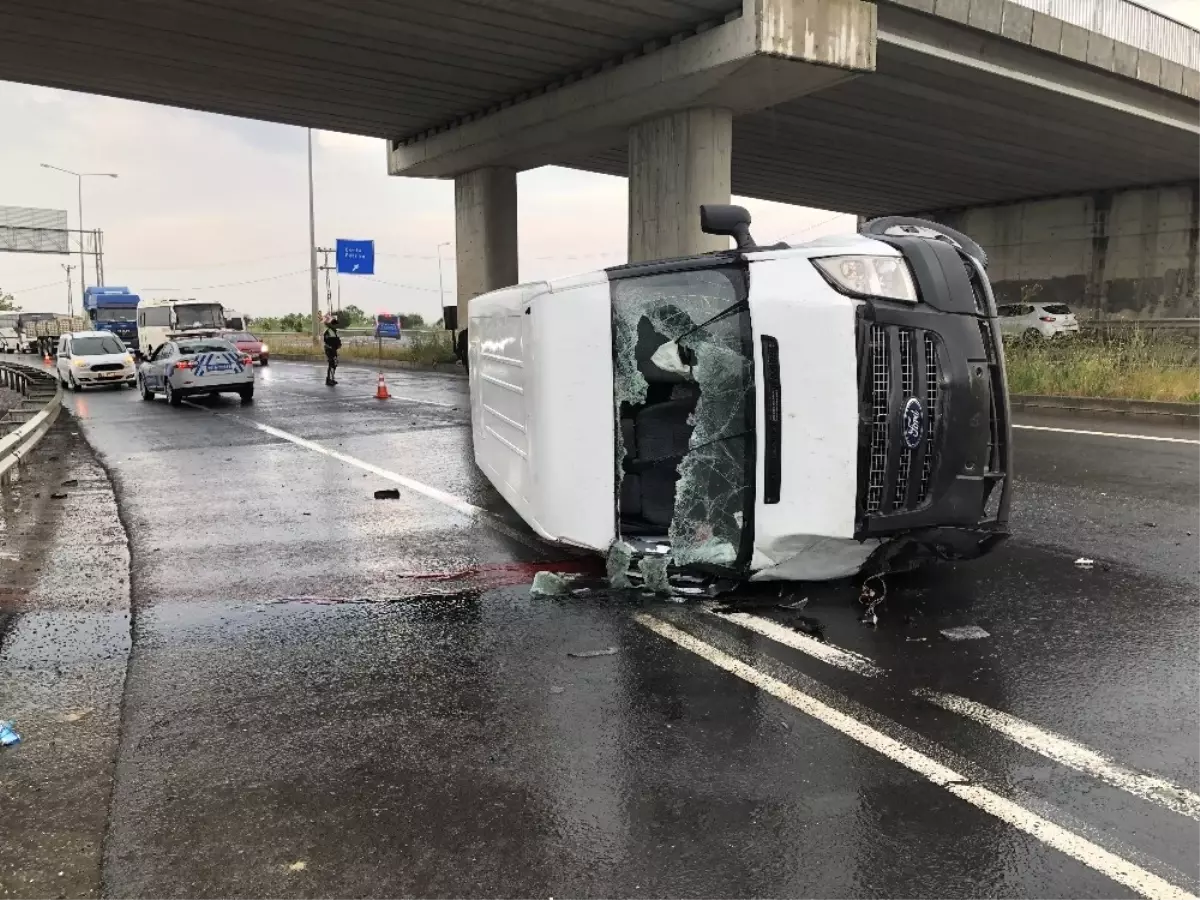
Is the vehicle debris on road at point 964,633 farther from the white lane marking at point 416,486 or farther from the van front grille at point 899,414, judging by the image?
the white lane marking at point 416,486

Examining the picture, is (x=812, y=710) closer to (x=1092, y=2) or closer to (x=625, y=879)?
(x=625, y=879)

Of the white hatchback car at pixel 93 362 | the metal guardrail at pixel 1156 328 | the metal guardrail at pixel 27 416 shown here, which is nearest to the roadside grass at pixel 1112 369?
the metal guardrail at pixel 1156 328

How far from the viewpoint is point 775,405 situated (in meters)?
4.39

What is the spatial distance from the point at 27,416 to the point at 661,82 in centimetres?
1183

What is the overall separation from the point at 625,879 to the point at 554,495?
8.75 ft

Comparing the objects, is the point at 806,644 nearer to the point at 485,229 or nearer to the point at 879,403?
the point at 879,403

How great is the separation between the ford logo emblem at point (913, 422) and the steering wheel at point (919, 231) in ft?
3.33

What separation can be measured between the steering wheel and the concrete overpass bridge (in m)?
11.4

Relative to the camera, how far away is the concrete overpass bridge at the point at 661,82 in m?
15.5

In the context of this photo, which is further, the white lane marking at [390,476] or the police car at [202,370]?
the police car at [202,370]

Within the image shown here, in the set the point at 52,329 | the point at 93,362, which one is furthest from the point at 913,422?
the point at 52,329

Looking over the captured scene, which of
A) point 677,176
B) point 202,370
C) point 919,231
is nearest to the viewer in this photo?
point 919,231

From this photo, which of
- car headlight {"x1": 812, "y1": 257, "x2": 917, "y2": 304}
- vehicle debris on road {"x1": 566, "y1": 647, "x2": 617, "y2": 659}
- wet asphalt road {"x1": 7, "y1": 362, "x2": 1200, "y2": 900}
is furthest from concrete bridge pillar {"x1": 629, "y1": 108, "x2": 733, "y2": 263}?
vehicle debris on road {"x1": 566, "y1": 647, "x2": 617, "y2": 659}

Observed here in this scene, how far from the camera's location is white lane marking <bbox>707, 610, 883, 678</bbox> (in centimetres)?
400
